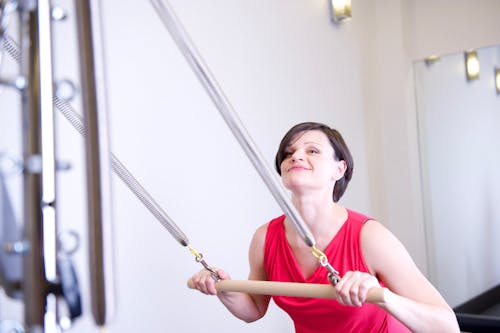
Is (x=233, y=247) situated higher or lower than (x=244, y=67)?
lower

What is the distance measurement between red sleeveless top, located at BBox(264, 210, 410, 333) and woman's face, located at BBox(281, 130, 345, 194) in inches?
5.5

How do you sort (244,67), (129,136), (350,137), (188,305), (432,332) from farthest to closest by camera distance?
(350,137) < (244,67) < (188,305) < (129,136) < (432,332)

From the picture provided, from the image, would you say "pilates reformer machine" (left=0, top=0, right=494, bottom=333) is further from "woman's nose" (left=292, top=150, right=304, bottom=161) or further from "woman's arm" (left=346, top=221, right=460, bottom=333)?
"woman's nose" (left=292, top=150, right=304, bottom=161)

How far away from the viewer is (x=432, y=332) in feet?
4.51

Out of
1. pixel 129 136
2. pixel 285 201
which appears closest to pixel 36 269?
pixel 285 201

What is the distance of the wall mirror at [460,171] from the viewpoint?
3.72 meters

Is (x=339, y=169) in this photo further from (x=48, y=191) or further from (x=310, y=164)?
(x=48, y=191)

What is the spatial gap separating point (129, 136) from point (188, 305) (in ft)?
2.29

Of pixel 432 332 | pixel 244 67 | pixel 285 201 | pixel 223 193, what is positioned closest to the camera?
pixel 285 201

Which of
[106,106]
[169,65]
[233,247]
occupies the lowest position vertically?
[233,247]

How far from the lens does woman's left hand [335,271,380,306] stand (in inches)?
47.6

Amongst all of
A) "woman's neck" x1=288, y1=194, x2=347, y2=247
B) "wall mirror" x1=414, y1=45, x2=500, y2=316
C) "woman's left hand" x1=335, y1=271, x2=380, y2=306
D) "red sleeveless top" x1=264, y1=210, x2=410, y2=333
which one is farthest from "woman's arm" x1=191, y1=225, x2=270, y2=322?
"wall mirror" x1=414, y1=45, x2=500, y2=316

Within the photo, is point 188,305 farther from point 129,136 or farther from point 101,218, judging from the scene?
point 101,218

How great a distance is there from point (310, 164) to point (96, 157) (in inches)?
49.3
